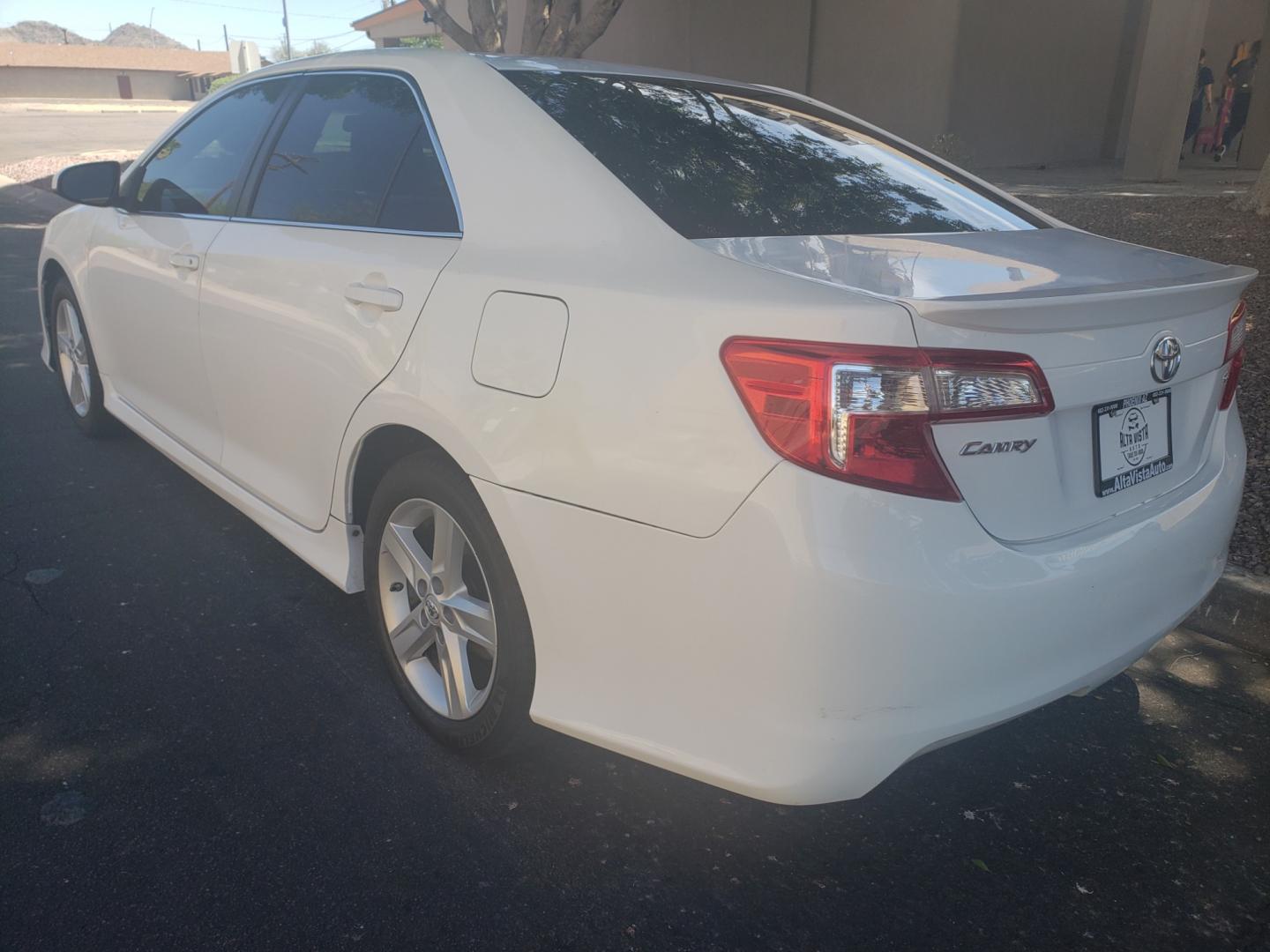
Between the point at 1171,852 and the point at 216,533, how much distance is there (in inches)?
137

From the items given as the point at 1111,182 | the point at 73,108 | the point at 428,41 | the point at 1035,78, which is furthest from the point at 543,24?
the point at 73,108

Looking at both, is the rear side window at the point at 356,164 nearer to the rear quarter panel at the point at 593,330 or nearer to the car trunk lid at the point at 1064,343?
the rear quarter panel at the point at 593,330

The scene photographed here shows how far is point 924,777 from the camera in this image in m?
2.79

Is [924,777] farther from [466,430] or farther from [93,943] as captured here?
[93,943]

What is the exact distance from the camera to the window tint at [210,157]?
145 inches

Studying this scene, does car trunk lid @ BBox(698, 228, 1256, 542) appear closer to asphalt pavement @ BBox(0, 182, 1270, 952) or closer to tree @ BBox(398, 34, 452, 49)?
asphalt pavement @ BBox(0, 182, 1270, 952)

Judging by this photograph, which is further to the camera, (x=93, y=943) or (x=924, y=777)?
(x=924, y=777)

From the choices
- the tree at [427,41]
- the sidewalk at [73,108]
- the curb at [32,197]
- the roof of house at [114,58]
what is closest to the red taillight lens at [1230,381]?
the curb at [32,197]

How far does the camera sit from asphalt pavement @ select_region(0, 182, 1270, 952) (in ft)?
7.32

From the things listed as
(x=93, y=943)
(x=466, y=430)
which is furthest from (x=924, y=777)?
(x=93, y=943)

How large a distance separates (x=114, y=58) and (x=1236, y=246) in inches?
2670

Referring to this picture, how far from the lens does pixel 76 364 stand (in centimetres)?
517

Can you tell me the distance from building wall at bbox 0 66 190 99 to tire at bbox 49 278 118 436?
64.5m

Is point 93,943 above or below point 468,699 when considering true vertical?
below
